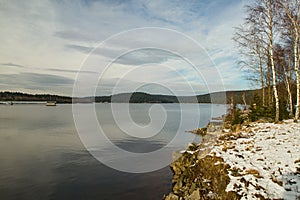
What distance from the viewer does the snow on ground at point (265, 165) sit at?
5516 mm

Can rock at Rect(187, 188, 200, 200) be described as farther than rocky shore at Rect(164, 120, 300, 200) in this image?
Yes

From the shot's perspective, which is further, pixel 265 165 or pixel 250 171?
pixel 265 165

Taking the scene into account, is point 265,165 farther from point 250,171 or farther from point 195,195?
point 195,195

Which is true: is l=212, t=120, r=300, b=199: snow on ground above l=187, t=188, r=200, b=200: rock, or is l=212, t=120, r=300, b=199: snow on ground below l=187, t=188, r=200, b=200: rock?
above

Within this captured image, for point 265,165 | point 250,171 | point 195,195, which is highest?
point 265,165

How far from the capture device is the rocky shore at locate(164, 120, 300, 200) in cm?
564

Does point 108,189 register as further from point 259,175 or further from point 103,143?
point 103,143

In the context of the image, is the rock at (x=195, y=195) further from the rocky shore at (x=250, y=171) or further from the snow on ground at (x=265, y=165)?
the snow on ground at (x=265, y=165)

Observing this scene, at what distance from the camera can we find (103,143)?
2052 centimetres

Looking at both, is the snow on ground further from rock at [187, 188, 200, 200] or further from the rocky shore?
rock at [187, 188, 200, 200]

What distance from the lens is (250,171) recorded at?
6547mm

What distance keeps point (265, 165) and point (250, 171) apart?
0.67 m

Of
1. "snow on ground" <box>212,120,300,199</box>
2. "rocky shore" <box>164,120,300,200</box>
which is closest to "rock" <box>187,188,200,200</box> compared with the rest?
"rocky shore" <box>164,120,300,200</box>

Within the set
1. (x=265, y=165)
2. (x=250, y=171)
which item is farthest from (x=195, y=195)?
(x=265, y=165)
